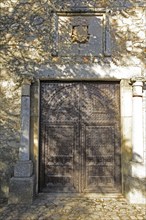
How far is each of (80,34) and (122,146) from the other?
213 cm

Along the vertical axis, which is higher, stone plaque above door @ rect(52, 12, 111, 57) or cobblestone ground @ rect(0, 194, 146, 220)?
stone plaque above door @ rect(52, 12, 111, 57)

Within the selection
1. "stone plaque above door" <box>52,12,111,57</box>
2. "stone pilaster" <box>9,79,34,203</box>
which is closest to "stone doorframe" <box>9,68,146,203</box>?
"stone pilaster" <box>9,79,34,203</box>

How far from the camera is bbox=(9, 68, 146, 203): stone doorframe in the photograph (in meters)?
4.02

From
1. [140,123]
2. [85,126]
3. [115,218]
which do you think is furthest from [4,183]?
[140,123]

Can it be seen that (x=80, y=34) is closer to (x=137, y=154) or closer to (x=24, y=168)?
(x=137, y=154)

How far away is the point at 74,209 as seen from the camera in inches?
146

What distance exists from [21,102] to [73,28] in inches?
63.9

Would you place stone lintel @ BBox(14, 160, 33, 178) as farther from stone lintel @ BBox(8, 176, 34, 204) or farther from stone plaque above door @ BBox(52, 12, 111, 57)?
stone plaque above door @ BBox(52, 12, 111, 57)

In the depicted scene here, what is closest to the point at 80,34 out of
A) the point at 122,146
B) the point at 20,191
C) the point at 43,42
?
the point at 43,42

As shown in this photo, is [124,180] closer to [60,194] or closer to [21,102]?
[60,194]

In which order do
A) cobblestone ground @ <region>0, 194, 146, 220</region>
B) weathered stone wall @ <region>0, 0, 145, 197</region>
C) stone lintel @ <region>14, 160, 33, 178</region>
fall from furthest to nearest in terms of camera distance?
weathered stone wall @ <region>0, 0, 145, 197</region> < stone lintel @ <region>14, 160, 33, 178</region> < cobblestone ground @ <region>0, 194, 146, 220</region>

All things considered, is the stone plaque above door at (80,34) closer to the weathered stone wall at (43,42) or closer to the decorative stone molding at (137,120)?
the weathered stone wall at (43,42)

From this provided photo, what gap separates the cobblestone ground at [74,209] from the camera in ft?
11.2

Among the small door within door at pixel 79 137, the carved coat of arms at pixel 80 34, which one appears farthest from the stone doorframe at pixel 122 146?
the carved coat of arms at pixel 80 34
